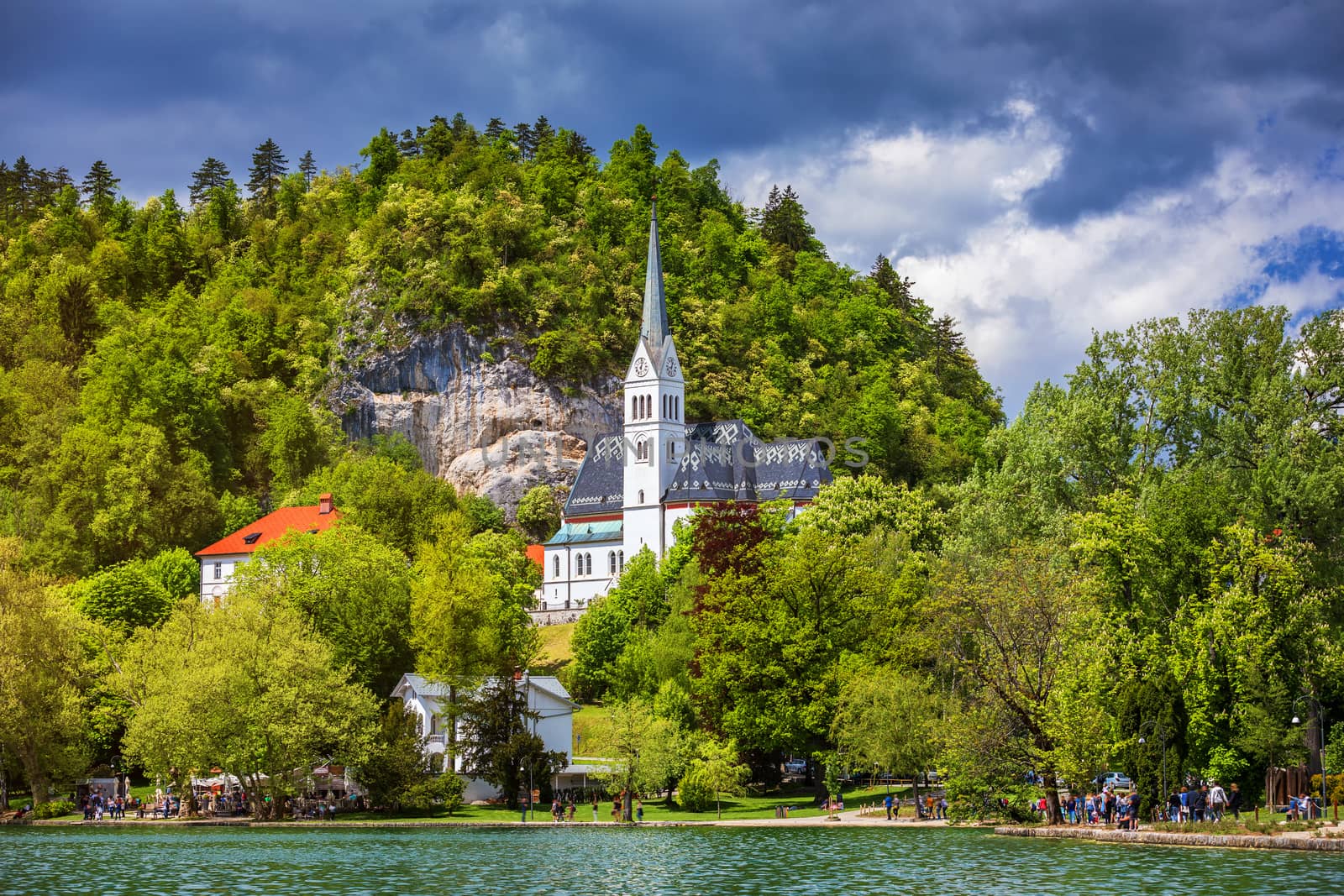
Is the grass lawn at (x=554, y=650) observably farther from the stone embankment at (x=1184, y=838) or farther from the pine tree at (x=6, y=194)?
the pine tree at (x=6, y=194)

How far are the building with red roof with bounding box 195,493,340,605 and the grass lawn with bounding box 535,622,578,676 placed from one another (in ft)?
57.4

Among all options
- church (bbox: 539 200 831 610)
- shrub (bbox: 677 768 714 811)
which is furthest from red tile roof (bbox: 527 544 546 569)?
shrub (bbox: 677 768 714 811)

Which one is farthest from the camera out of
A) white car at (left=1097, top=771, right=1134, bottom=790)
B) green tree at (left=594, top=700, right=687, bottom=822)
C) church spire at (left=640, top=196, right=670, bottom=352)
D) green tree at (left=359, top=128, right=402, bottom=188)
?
green tree at (left=359, top=128, right=402, bottom=188)

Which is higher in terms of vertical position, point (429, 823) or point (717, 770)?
point (717, 770)

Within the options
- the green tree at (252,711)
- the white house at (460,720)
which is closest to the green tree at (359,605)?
the white house at (460,720)

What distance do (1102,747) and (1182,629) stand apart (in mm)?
5262

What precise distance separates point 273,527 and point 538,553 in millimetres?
22075

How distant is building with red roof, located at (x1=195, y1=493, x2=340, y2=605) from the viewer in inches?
4232

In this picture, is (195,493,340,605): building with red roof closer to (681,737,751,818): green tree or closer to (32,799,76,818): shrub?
(32,799,76,818): shrub

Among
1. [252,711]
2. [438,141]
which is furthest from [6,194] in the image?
[252,711]

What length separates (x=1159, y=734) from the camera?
47.6 meters

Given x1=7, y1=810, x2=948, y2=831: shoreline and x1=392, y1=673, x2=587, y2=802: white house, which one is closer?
x1=7, y1=810, x2=948, y2=831: shoreline

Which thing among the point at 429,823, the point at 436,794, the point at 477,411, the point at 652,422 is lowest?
the point at 429,823

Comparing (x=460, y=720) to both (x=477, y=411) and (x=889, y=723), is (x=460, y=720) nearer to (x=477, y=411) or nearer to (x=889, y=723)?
(x=889, y=723)
